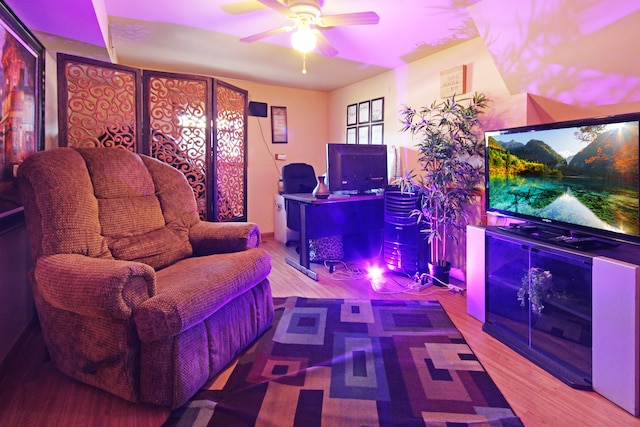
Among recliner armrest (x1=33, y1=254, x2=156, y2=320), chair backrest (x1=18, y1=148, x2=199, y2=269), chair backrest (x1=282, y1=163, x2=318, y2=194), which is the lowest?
recliner armrest (x1=33, y1=254, x2=156, y2=320)

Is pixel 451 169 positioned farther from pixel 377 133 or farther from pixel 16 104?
pixel 16 104

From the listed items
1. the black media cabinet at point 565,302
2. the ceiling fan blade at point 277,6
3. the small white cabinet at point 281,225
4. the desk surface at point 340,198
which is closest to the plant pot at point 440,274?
the black media cabinet at point 565,302

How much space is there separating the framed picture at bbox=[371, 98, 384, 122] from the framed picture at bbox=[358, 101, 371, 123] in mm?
110

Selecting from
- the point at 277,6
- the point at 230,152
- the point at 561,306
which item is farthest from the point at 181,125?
the point at 561,306

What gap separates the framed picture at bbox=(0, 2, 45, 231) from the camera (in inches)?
69.6

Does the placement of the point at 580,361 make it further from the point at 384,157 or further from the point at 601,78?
the point at 384,157

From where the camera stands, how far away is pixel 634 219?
1.55 m

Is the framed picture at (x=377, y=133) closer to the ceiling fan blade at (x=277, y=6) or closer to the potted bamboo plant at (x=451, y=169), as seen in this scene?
the potted bamboo plant at (x=451, y=169)

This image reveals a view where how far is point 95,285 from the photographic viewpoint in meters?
1.36

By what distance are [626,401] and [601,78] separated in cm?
198

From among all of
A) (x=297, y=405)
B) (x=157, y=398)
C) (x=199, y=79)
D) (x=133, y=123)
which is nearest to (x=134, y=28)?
(x=199, y=79)

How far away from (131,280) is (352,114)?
3.99 metres

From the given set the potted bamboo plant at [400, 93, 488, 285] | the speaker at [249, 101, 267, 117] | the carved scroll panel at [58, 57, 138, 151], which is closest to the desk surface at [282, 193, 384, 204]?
the potted bamboo plant at [400, 93, 488, 285]

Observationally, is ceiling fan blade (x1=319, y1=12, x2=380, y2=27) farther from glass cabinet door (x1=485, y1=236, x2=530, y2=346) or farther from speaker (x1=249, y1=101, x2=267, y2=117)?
speaker (x1=249, y1=101, x2=267, y2=117)
